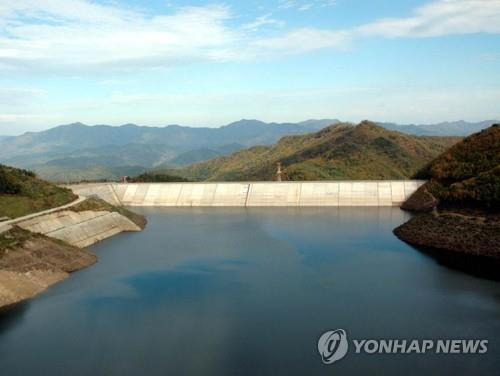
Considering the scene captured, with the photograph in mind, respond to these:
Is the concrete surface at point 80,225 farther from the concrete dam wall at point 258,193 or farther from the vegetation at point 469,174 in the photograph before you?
the vegetation at point 469,174

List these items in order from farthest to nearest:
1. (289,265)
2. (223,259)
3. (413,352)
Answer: (223,259) → (289,265) → (413,352)

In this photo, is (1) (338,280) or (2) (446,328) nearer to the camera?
(2) (446,328)

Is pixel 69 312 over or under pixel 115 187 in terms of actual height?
under

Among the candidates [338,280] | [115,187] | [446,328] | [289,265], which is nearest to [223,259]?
[289,265]

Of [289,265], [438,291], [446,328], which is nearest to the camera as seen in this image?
[446,328]

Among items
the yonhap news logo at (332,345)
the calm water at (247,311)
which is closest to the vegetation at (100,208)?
the calm water at (247,311)

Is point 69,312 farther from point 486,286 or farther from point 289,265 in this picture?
point 486,286

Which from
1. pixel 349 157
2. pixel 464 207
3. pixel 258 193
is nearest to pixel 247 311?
pixel 464 207
